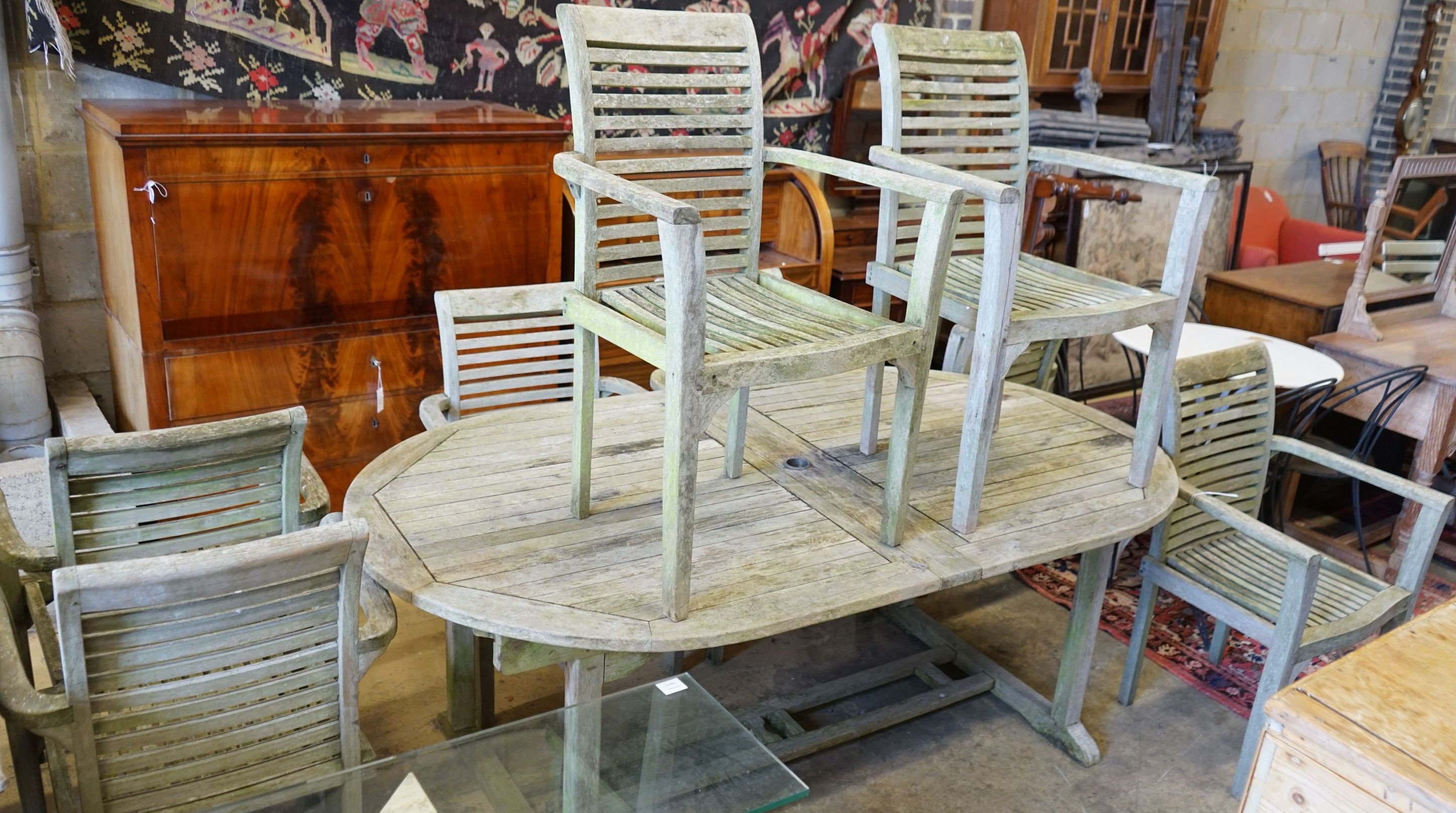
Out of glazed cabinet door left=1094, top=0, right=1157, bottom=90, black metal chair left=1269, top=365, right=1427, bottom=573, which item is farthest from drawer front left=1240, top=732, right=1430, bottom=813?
glazed cabinet door left=1094, top=0, right=1157, bottom=90

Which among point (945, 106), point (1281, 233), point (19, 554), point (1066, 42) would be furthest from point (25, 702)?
point (1281, 233)

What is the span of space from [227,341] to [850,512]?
1673 millimetres

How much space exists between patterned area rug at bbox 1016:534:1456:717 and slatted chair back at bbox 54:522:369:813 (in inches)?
77.0

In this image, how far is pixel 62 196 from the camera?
125 inches

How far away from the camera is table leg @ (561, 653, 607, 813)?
5.52 feet

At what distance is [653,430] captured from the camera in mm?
2646

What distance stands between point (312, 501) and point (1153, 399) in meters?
1.77

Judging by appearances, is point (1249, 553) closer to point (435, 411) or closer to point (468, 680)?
point (468, 680)

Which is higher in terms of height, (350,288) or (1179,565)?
(350,288)

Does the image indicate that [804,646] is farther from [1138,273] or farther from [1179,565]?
[1138,273]

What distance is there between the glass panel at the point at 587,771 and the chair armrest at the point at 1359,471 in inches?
72.0

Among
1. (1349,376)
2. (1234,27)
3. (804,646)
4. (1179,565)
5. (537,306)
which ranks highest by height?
(1234,27)

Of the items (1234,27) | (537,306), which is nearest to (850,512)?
(537,306)

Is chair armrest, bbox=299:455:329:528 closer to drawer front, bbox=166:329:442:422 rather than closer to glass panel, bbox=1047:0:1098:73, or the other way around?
drawer front, bbox=166:329:442:422
